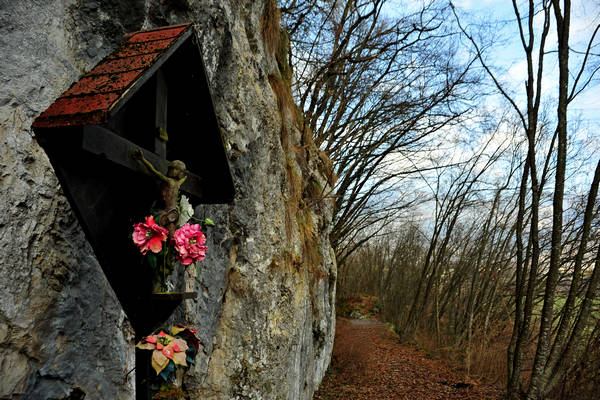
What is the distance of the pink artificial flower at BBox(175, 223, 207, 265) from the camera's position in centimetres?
166

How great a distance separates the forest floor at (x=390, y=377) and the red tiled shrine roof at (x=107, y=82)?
7800mm

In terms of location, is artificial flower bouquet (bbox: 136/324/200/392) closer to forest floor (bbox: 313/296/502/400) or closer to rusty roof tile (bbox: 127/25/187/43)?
rusty roof tile (bbox: 127/25/187/43)

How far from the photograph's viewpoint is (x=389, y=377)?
10.0 meters

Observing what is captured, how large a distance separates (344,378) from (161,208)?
9468mm

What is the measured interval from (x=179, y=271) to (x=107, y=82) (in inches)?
67.9

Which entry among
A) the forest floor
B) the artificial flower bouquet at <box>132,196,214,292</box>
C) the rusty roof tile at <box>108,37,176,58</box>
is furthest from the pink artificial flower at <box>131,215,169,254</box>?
the forest floor

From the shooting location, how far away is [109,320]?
2.04 m

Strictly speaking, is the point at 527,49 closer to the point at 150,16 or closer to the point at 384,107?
the point at 384,107

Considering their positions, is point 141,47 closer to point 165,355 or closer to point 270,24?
point 165,355

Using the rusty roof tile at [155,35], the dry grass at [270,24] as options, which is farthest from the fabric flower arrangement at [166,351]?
the dry grass at [270,24]

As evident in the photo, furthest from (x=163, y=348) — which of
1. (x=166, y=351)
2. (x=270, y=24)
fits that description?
(x=270, y=24)

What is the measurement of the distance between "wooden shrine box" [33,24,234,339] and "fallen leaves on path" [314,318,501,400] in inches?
285

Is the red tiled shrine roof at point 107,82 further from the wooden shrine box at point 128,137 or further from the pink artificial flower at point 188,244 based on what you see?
the pink artificial flower at point 188,244

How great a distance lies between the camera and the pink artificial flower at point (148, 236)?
1.47 metres
